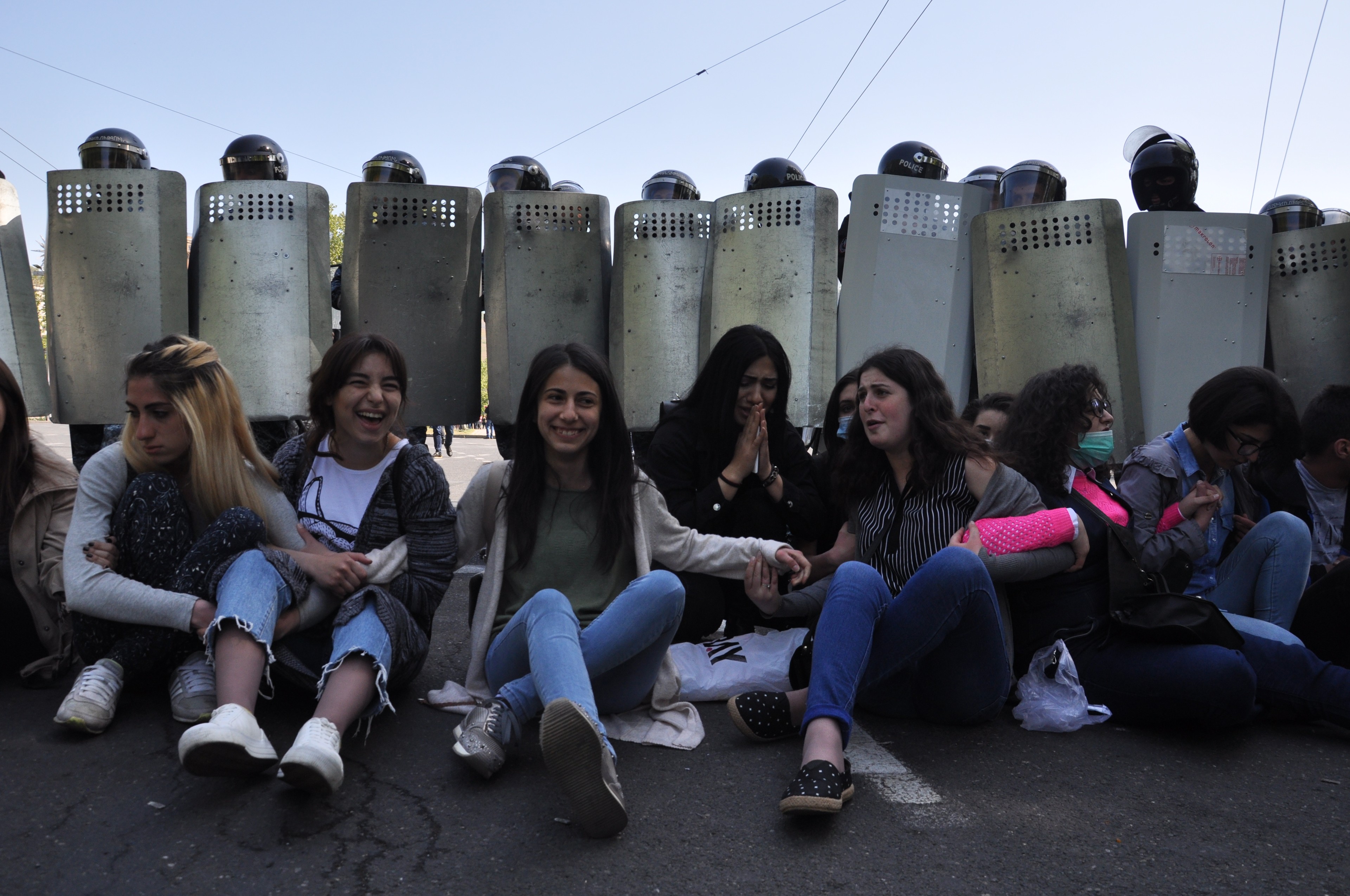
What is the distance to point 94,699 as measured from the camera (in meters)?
3.00

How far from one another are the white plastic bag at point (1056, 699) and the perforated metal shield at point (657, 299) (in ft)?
12.0

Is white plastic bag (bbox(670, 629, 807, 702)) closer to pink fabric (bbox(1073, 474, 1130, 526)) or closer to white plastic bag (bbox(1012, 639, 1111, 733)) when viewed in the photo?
white plastic bag (bbox(1012, 639, 1111, 733))

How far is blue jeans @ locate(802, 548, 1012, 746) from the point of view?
9.02 ft

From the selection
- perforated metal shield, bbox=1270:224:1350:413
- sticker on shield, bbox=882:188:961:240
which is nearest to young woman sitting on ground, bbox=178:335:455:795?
sticker on shield, bbox=882:188:961:240

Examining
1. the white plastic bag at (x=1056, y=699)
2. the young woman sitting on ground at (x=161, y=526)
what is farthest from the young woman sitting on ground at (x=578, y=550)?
the white plastic bag at (x=1056, y=699)

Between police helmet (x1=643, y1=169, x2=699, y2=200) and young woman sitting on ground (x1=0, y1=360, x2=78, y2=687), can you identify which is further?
police helmet (x1=643, y1=169, x2=699, y2=200)

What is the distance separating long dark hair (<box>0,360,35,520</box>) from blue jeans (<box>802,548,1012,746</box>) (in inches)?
109

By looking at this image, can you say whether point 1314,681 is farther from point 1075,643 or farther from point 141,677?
point 141,677

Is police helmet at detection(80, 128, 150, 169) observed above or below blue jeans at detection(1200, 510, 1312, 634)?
above

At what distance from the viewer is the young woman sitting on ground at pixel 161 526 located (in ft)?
9.86

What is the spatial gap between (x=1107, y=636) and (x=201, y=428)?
9.85 ft

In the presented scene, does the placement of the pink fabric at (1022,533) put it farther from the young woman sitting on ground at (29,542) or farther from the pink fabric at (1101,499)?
the young woman sitting on ground at (29,542)

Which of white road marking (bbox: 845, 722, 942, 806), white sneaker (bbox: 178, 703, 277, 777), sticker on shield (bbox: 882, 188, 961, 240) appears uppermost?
sticker on shield (bbox: 882, 188, 961, 240)

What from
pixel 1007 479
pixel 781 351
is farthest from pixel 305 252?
pixel 1007 479
